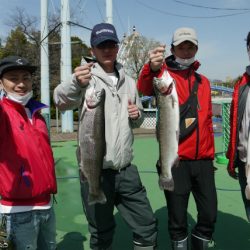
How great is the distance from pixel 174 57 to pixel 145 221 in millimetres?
1684

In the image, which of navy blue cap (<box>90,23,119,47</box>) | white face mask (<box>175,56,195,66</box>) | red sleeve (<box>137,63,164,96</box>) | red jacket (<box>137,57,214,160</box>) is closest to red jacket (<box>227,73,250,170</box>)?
red jacket (<box>137,57,214,160</box>)

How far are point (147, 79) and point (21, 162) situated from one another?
4.62ft

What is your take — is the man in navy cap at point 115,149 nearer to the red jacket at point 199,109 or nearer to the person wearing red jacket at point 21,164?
the red jacket at point 199,109

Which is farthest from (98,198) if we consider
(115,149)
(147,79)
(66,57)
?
(66,57)

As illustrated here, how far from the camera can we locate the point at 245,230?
481cm

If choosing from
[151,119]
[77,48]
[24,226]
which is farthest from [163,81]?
[77,48]

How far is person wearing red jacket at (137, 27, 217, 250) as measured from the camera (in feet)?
11.8

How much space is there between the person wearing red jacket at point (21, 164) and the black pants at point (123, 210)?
0.52 metres

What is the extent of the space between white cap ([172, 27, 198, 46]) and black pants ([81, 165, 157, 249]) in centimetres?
133

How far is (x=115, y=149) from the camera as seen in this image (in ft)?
11.0

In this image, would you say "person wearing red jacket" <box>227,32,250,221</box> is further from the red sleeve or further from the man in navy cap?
the man in navy cap

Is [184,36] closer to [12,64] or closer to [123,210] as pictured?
[12,64]

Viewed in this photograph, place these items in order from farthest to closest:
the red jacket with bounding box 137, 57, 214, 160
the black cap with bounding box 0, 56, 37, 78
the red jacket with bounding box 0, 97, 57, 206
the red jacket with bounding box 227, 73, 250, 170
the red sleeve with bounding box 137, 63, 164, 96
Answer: the red jacket with bounding box 137, 57, 214, 160 → the red jacket with bounding box 227, 73, 250, 170 → the red sleeve with bounding box 137, 63, 164, 96 → the black cap with bounding box 0, 56, 37, 78 → the red jacket with bounding box 0, 97, 57, 206

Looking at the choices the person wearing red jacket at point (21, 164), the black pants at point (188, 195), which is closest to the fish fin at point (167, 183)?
the black pants at point (188, 195)
